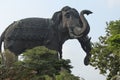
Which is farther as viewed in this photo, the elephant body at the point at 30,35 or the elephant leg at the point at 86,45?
the elephant leg at the point at 86,45

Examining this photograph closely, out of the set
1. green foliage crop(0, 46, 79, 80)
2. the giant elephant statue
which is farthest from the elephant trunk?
green foliage crop(0, 46, 79, 80)

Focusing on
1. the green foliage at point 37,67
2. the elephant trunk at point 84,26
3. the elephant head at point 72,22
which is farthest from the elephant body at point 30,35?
the green foliage at point 37,67

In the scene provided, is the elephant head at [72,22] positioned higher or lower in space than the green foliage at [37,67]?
higher

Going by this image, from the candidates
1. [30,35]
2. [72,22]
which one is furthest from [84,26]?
[30,35]

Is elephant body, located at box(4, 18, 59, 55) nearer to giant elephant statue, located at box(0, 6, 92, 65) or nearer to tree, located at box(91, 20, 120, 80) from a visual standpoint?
giant elephant statue, located at box(0, 6, 92, 65)

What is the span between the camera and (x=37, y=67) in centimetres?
2298

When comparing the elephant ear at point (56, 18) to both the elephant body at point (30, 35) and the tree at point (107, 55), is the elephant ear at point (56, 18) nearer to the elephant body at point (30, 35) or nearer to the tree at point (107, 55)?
the elephant body at point (30, 35)

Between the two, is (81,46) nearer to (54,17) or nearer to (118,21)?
(54,17)

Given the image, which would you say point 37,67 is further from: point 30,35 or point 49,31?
point 49,31

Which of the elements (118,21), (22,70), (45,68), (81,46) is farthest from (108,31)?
(22,70)

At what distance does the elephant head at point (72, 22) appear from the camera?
27.9 metres

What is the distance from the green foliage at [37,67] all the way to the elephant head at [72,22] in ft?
11.4

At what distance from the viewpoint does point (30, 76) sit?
19938 mm

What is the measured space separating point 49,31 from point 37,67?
18.2ft
